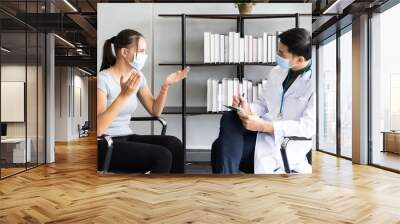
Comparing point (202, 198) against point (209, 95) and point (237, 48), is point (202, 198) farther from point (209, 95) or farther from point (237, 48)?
point (237, 48)

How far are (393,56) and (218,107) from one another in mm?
3169

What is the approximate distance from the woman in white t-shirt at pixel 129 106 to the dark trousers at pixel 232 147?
462mm

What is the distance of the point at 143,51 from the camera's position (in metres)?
5.11

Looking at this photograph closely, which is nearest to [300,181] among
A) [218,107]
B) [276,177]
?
[276,177]

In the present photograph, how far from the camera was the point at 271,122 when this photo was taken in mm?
4875

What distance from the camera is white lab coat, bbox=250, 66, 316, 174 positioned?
192 inches

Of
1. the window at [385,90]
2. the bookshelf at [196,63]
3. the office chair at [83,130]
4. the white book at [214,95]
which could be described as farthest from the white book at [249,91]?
the office chair at [83,130]

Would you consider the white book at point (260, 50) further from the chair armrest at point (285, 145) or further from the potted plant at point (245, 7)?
the chair armrest at point (285, 145)

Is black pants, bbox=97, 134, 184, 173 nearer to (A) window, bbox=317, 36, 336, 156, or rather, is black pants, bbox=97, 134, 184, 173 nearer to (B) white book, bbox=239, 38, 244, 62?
(B) white book, bbox=239, 38, 244, 62

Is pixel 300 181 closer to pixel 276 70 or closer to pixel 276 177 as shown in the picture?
pixel 276 177

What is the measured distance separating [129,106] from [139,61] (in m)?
0.56

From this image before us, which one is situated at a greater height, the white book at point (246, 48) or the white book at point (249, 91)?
the white book at point (246, 48)

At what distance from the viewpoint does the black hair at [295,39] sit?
5070 mm

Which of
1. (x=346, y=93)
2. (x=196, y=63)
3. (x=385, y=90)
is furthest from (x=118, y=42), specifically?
(x=346, y=93)
